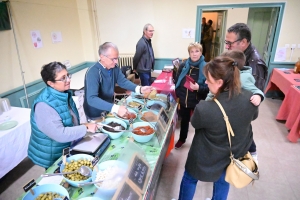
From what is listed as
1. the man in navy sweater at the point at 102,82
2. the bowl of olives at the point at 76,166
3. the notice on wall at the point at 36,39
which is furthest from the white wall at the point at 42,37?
the bowl of olives at the point at 76,166

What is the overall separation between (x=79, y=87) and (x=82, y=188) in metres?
2.27

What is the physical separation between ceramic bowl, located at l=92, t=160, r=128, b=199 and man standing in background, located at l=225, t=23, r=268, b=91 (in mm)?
1307

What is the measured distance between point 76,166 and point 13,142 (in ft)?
3.81

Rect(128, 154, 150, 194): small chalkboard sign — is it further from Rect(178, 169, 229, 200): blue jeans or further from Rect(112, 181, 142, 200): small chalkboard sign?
Rect(178, 169, 229, 200): blue jeans

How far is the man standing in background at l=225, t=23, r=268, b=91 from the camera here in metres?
1.58

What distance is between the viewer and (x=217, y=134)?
115cm

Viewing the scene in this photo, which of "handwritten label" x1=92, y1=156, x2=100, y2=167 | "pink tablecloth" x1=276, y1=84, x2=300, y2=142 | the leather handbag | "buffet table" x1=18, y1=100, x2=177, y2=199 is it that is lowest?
"pink tablecloth" x1=276, y1=84, x2=300, y2=142

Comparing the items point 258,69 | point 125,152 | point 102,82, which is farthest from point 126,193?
point 258,69

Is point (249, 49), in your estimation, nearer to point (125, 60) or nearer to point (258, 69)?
point (258, 69)

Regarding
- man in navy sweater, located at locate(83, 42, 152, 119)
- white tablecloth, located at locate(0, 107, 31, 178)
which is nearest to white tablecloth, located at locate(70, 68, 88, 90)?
white tablecloth, located at locate(0, 107, 31, 178)

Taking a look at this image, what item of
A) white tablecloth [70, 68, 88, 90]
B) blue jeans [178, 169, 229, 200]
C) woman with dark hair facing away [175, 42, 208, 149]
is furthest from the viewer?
white tablecloth [70, 68, 88, 90]

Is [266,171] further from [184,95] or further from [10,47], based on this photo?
[10,47]

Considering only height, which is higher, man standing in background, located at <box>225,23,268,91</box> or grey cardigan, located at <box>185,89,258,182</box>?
man standing in background, located at <box>225,23,268,91</box>

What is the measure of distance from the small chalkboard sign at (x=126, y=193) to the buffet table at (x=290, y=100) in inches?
103
